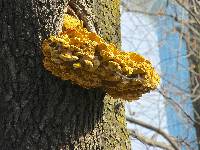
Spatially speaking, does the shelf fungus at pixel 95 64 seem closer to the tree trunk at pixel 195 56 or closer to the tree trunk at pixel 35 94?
the tree trunk at pixel 35 94

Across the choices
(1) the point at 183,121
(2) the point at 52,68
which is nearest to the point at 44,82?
(2) the point at 52,68

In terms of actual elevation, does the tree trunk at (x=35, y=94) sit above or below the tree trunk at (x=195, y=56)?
below

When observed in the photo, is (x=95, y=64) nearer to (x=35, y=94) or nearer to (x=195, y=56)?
(x=35, y=94)

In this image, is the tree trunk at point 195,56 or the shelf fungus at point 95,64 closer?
the shelf fungus at point 95,64

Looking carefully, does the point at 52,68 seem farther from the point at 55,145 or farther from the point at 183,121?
the point at 183,121

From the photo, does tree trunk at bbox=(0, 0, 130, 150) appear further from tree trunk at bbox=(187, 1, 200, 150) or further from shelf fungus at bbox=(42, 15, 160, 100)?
tree trunk at bbox=(187, 1, 200, 150)

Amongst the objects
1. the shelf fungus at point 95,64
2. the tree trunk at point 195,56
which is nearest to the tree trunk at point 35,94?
the shelf fungus at point 95,64
